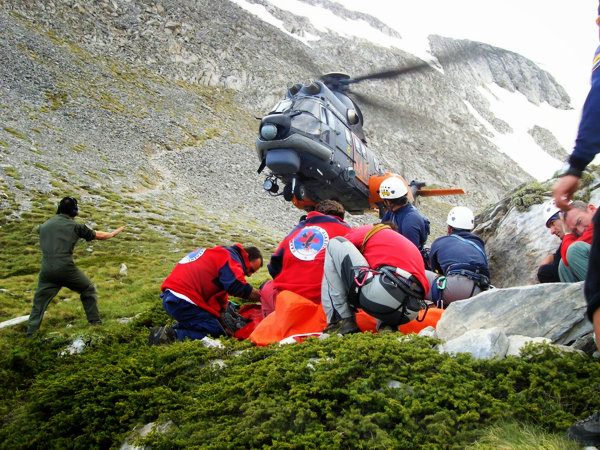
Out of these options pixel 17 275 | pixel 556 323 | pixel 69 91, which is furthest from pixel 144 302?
pixel 69 91

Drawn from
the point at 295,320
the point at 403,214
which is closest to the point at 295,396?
the point at 295,320

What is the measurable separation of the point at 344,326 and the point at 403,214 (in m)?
3.45

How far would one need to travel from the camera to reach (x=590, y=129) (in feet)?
7.98

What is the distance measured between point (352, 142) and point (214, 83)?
4428cm

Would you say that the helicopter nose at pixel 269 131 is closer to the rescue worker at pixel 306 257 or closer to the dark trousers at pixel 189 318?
the rescue worker at pixel 306 257

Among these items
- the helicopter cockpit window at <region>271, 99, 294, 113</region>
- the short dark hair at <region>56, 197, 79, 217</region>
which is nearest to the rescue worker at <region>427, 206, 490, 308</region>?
the short dark hair at <region>56, 197, 79, 217</region>

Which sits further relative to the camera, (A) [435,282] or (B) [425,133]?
(B) [425,133]

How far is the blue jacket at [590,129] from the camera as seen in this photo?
240cm

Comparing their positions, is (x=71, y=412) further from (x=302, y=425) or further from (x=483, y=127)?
(x=483, y=127)

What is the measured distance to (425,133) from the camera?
6569 centimetres

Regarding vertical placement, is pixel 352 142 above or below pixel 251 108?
above

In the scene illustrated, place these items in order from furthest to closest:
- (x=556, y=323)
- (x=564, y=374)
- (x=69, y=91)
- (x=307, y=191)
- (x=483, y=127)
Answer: (x=483, y=127), (x=69, y=91), (x=307, y=191), (x=556, y=323), (x=564, y=374)

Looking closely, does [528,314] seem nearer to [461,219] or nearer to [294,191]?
[461,219]

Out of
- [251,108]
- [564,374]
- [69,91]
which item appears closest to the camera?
[564,374]
